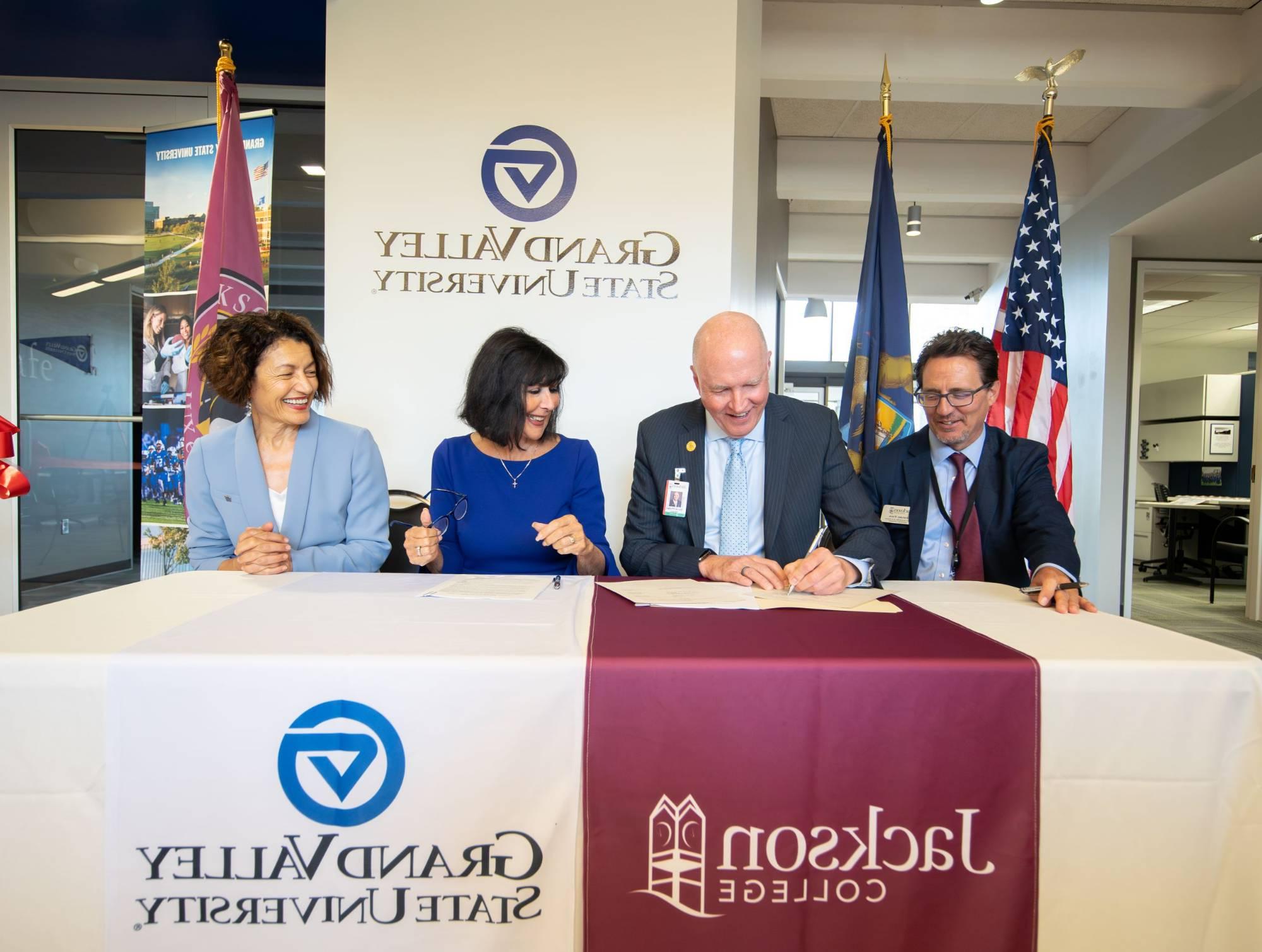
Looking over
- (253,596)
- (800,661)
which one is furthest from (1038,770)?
(253,596)

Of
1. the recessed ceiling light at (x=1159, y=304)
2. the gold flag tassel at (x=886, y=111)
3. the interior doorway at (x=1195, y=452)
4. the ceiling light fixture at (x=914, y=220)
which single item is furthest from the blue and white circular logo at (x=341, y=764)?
the recessed ceiling light at (x=1159, y=304)

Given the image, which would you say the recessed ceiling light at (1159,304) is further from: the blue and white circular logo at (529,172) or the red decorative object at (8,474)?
the red decorative object at (8,474)

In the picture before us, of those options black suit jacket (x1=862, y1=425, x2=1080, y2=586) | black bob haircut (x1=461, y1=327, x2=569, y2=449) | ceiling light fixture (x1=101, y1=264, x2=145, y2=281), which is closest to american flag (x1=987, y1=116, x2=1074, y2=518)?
black suit jacket (x1=862, y1=425, x2=1080, y2=586)

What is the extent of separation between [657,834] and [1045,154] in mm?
4012

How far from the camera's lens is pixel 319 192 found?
4141 mm

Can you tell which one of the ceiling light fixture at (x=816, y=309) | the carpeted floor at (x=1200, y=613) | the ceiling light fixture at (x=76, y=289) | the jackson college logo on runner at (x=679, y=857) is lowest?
the carpeted floor at (x=1200, y=613)

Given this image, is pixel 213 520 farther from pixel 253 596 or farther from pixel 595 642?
pixel 595 642

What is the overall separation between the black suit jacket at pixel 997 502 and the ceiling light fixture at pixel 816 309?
7.68m

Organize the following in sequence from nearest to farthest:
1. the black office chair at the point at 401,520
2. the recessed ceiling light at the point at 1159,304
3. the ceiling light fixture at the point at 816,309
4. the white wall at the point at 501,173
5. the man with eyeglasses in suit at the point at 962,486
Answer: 1. the man with eyeglasses in suit at the point at 962,486
2. the black office chair at the point at 401,520
3. the white wall at the point at 501,173
4. the recessed ceiling light at the point at 1159,304
5. the ceiling light fixture at the point at 816,309

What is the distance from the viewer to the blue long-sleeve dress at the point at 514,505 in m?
2.17

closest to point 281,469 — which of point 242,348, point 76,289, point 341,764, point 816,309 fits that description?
point 242,348

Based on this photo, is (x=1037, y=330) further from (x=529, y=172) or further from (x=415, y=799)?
(x=415, y=799)

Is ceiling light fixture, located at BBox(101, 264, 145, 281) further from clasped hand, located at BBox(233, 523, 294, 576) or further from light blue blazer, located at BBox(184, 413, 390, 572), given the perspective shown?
clasped hand, located at BBox(233, 523, 294, 576)

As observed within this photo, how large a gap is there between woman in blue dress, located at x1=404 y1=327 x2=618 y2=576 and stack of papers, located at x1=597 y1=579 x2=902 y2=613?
62cm
